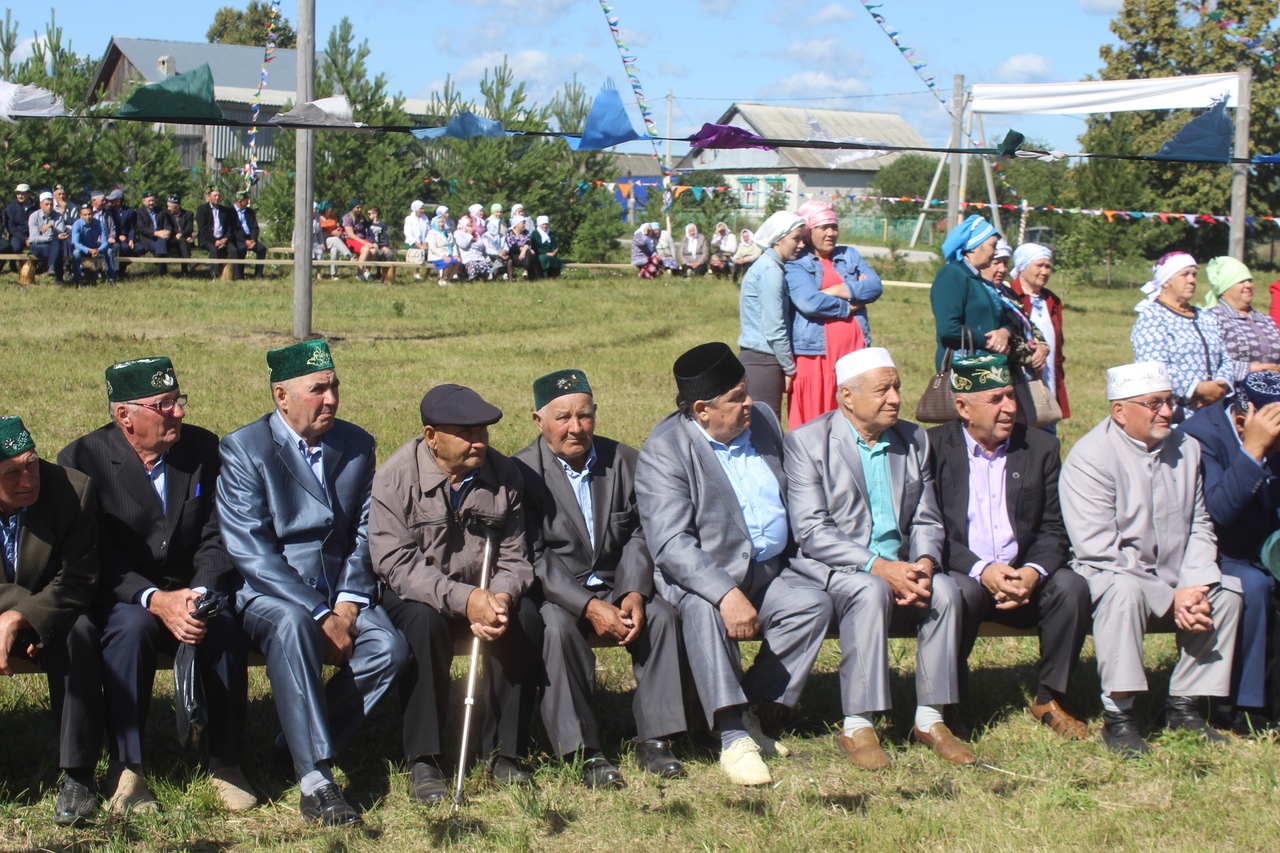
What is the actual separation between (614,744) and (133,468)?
2087 mm

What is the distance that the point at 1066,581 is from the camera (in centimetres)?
498

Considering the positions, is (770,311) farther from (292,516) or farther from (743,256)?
(743,256)

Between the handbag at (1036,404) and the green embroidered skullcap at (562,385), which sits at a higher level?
the green embroidered skullcap at (562,385)

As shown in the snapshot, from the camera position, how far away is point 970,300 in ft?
23.1

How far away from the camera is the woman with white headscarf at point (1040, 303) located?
24.2 ft

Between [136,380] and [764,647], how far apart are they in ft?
8.38

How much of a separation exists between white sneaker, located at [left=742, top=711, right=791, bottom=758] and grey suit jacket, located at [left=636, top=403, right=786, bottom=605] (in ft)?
1.74

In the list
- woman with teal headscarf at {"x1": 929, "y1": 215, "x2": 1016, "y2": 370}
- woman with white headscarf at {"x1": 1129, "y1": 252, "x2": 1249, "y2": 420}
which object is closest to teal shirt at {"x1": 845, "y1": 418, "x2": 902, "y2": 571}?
woman with teal headscarf at {"x1": 929, "y1": 215, "x2": 1016, "y2": 370}

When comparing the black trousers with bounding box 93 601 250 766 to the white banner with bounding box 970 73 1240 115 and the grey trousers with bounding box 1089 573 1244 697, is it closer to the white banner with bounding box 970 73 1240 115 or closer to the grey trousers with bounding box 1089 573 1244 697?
the grey trousers with bounding box 1089 573 1244 697

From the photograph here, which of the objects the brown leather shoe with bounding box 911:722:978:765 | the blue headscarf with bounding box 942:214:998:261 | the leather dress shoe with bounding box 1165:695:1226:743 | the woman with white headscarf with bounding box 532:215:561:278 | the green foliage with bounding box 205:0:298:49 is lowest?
the brown leather shoe with bounding box 911:722:978:765

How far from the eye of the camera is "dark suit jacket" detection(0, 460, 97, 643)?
4.14 m

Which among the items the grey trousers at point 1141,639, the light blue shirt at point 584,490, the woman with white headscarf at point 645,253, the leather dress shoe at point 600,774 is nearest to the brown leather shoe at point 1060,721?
the grey trousers at point 1141,639

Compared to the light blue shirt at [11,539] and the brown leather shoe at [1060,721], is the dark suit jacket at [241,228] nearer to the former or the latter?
the light blue shirt at [11,539]

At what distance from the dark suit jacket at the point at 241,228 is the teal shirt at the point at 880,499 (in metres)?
19.1
